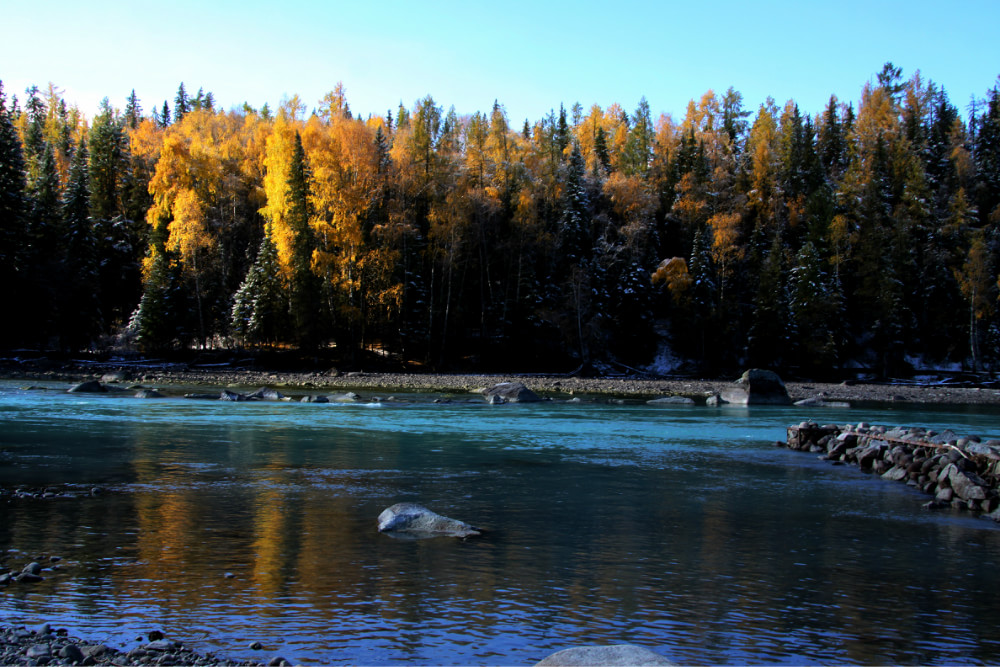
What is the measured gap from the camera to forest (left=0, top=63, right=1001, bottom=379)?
139 ft

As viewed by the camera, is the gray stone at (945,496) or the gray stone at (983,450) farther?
the gray stone at (983,450)

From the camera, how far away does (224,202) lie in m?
47.8

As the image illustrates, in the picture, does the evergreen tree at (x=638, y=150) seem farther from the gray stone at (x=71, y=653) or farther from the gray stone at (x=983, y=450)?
the gray stone at (x=71, y=653)

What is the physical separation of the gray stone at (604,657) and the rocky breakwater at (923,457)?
8.67m

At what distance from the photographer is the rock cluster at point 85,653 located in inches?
192

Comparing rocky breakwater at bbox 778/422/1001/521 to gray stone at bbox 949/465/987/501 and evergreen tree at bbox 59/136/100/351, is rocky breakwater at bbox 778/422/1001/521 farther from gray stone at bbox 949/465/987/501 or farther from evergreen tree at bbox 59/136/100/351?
evergreen tree at bbox 59/136/100/351

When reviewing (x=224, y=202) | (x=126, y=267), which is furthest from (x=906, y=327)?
(x=126, y=267)

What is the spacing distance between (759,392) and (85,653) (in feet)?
98.5

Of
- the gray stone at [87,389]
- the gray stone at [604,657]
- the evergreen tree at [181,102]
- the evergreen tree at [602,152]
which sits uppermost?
the evergreen tree at [181,102]

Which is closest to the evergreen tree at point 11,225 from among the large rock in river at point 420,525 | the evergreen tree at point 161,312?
the evergreen tree at point 161,312

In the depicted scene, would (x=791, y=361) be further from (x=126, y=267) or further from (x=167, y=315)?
(x=126, y=267)

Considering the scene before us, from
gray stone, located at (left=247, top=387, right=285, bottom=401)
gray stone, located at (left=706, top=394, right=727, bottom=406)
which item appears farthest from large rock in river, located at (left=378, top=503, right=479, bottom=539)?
gray stone, located at (left=706, top=394, right=727, bottom=406)

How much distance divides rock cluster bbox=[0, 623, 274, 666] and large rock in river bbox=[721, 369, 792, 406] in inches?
1133

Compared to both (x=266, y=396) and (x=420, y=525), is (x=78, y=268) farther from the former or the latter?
(x=420, y=525)
